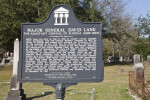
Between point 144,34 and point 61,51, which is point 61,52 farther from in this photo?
point 144,34

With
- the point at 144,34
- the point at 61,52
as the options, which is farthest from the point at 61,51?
the point at 144,34

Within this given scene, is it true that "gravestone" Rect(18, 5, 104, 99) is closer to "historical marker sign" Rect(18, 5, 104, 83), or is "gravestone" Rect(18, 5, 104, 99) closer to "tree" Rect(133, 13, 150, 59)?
"historical marker sign" Rect(18, 5, 104, 83)

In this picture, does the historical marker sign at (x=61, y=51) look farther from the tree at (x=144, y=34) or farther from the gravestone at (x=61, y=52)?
the tree at (x=144, y=34)

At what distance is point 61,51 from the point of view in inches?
252

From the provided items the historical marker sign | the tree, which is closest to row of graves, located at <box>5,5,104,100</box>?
the historical marker sign

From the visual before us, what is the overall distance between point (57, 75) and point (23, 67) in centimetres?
102

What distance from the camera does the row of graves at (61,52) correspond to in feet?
20.7

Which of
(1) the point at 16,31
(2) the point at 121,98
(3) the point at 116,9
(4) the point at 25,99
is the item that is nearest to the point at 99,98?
(2) the point at 121,98

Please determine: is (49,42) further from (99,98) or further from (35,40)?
(99,98)

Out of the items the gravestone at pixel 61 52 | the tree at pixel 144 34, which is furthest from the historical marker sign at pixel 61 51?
Result: the tree at pixel 144 34

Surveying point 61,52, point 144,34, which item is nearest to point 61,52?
point 61,52

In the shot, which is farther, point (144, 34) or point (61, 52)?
point (144, 34)

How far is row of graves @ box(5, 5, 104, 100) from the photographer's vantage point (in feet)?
20.7

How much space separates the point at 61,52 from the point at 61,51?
1.2 inches
